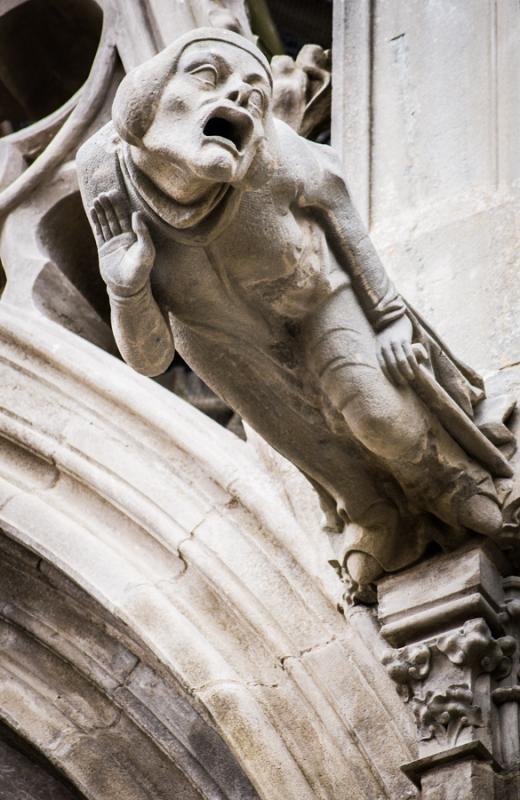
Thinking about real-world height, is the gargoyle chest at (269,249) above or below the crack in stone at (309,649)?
above

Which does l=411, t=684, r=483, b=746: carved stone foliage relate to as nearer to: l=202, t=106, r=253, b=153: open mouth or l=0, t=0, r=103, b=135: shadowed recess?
l=202, t=106, r=253, b=153: open mouth

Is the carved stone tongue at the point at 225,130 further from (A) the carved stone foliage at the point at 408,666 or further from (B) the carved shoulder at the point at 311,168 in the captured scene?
(A) the carved stone foliage at the point at 408,666

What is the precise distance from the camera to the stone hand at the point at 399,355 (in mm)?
3182

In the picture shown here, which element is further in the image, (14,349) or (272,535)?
(14,349)

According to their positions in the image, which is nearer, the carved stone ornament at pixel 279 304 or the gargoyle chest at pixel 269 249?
the carved stone ornament at pixel 279 304

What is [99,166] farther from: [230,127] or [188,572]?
[188,572]

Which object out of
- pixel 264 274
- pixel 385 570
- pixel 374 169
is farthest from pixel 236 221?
pixel 374 169

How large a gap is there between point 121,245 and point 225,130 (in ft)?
0.79

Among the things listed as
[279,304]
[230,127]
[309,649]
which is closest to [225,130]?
[230,127]

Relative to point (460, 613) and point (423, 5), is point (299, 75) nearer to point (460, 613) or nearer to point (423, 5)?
point (423, 5)

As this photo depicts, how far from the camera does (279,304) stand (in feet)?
10.3

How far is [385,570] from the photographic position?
3.40 meters

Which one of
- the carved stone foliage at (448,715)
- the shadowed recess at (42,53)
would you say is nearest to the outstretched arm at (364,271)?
the carved stone foliage at (448,715)

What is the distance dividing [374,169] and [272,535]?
0.86m
